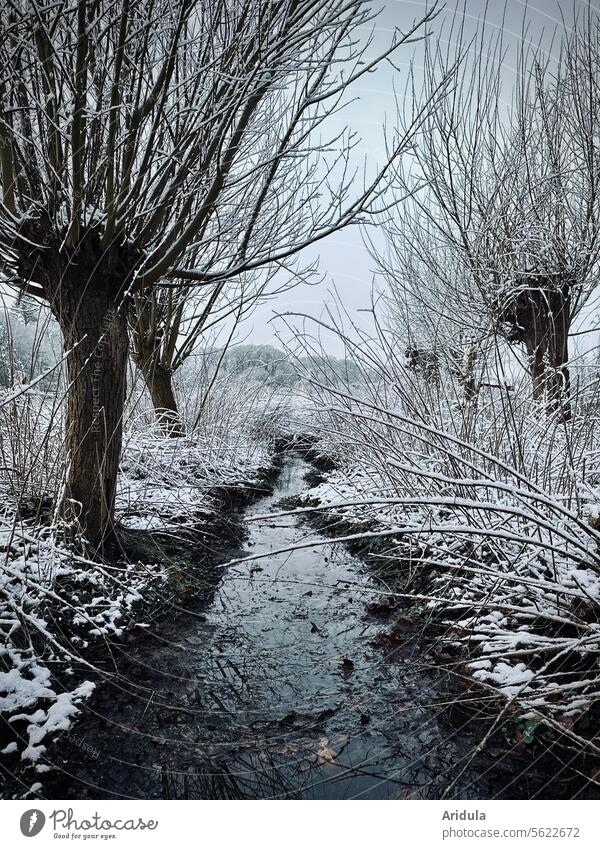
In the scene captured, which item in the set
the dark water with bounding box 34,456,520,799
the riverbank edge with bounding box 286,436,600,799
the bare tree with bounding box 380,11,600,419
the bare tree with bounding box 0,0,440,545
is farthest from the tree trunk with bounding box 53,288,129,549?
the bare tree with bounding box 380,11,600,419

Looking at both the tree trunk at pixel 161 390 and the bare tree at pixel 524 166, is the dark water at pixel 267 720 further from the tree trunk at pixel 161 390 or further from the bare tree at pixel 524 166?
the bare tree at pixel 524 166

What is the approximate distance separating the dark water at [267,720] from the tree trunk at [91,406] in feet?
2.47

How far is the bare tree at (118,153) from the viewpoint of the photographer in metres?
1.97

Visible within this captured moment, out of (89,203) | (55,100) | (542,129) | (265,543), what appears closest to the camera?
(55,100)

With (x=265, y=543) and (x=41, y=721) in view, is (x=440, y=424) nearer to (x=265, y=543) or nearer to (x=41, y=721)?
(x=265, y=543)

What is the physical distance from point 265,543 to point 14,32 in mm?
3320

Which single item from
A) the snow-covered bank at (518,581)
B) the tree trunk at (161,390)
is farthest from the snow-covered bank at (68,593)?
the snow-covered bank at (518,581)

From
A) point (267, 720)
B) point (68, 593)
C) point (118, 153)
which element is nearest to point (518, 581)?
point (267, 720)

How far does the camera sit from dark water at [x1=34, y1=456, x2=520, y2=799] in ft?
4.38

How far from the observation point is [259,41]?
1979 mm

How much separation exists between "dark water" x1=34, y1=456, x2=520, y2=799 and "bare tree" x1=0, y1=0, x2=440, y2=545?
3.11ft

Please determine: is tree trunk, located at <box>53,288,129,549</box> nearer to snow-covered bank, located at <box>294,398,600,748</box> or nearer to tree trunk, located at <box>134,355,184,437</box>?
snow-covered bank, located at <box>294,398,600,748</box>

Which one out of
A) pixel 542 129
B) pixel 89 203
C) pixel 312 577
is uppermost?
pixel 542 129
